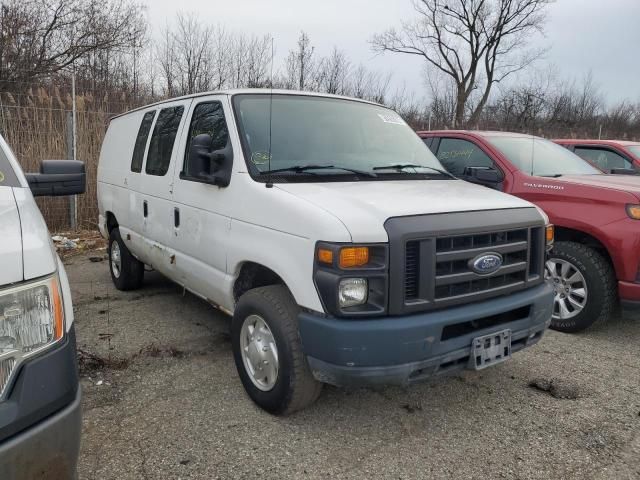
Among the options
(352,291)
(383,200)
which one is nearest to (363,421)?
(352,291)

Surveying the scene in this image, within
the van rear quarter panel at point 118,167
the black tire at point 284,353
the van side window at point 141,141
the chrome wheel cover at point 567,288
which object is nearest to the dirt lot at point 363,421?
the black tire at point 284,353

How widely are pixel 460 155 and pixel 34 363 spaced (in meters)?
5.17

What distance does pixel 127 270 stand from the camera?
5602mm

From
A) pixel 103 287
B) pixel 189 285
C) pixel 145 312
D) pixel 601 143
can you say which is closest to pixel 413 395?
pixel 189 285

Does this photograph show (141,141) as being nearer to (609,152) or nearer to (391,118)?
(391,118)

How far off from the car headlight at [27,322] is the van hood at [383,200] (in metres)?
1.37

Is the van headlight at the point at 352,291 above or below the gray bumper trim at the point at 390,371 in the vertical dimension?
above

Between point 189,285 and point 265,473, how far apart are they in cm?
198

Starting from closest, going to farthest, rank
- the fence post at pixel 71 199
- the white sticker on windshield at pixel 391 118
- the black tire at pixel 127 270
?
the white sticker on windshield at pixel 391 118 < the black tire at pixel 127 270 < the fence post at pixel 71 199

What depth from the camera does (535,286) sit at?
3.25 meters

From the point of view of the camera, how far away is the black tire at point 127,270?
5.57m

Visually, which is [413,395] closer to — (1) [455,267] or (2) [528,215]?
(1) [455,267]

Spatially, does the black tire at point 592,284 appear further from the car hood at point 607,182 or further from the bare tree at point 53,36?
the bare tree at point 53,36

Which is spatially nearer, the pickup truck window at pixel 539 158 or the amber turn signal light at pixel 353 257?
the amber turn signal light at pixel 353 257
